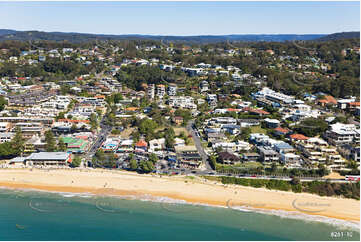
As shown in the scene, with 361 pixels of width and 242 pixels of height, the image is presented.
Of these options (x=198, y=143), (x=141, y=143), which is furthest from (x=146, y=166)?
(x=198, y=143)

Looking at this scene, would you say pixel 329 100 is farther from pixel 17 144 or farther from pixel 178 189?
pixel 17 144

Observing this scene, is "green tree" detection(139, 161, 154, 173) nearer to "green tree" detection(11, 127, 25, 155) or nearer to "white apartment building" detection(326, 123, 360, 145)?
"green tree" detection(11, 127, 25, 155)

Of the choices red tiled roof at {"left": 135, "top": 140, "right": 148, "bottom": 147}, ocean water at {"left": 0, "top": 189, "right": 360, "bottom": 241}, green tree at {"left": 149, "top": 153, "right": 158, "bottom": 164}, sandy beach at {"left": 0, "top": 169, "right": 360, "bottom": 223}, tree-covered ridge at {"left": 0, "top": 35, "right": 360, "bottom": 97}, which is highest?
tree-covered ridge at {"left": 0, "top": 35, "right": 360, "bottom": 97}

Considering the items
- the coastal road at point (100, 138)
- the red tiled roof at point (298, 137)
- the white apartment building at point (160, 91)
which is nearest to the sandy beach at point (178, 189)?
the coastal road at point (100, 138)

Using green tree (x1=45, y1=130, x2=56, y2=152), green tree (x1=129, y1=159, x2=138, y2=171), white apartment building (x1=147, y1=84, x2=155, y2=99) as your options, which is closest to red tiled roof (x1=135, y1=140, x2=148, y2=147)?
green tree (x1=129, y1=159, x2=138, y2=171)

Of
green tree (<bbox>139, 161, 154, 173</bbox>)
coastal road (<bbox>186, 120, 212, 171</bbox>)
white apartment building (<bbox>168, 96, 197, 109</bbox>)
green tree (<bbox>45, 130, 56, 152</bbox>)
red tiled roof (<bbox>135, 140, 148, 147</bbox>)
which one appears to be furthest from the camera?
white apartment building (<bbox>168, 96, 197, 109</bbox>)

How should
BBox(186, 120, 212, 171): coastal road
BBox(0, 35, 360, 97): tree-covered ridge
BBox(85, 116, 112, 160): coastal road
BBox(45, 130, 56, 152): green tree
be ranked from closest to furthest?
BBox(186, 120, 212, 171): coastal road
BBox(45, 130, 56, 152): green tree
BBox(85, 116, 112, 160): coastal road
BBox(0, 35, 360, 97): tree-covered ridge

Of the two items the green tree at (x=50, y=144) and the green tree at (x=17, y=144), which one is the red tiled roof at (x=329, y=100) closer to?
the green tree at (x=50, y=144)
